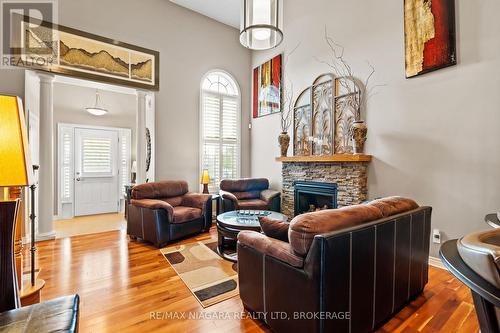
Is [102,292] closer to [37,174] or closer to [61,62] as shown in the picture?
[37,174]

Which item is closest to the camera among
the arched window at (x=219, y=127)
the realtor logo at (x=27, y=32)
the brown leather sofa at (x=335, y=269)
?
the brown leather sofa at (x=335, y=269)

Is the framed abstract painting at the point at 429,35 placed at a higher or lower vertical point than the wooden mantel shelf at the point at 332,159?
higher

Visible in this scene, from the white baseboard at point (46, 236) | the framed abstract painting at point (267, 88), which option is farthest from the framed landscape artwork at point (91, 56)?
the white baseboard at point (46, 236)

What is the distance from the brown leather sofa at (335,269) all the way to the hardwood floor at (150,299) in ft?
0.59

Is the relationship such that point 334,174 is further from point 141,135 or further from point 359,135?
point 141,135

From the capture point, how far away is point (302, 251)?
1.51m

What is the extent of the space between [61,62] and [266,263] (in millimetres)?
4505

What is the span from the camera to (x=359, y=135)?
3.58 meters

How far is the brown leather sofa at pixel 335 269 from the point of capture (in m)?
1.45

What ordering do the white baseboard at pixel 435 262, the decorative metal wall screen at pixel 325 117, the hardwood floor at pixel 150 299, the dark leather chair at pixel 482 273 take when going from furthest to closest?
the decorative metal wall screen at pixel 325 117 → the white baseboard at pixel 435 262 → the hardwood floor at pixel 150 299 → the dark leather chair at pixel 482 273

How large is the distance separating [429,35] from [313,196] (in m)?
2.99

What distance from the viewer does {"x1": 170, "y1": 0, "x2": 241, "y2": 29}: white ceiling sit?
16.4ft

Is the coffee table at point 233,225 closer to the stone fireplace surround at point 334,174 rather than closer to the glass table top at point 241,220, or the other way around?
the glass table top at point 241,220

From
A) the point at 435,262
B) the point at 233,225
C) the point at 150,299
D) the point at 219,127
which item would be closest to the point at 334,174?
the point at 435,262
